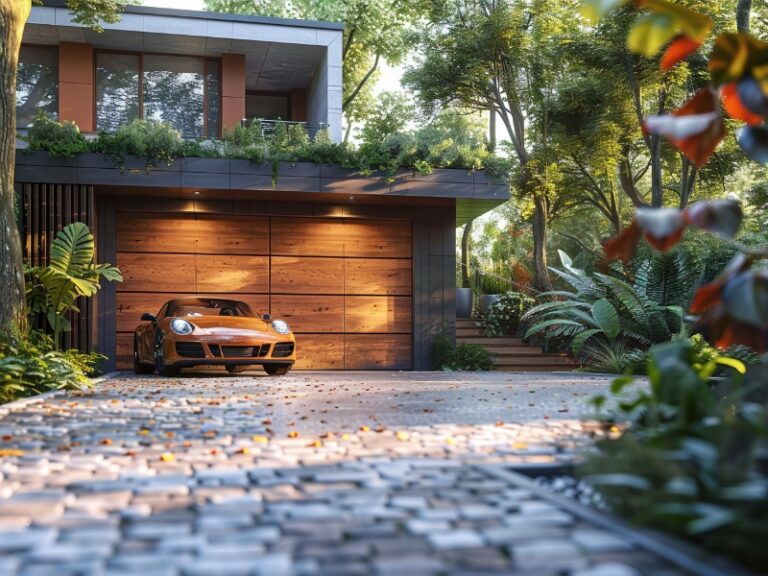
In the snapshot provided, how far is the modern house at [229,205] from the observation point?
14008 millimetres

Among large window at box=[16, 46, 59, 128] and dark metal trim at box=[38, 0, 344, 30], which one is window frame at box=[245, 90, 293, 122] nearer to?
dark metal trim at box=[38, 0, 344, 30]

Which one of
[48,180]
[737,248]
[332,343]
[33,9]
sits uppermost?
[33,9]

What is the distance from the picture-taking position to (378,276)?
16094mm

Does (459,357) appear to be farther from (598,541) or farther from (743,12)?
(598,541)

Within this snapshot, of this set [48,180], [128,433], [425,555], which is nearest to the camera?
[425,555]

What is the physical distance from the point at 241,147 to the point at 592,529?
12.2 m

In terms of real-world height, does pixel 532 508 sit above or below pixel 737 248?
below

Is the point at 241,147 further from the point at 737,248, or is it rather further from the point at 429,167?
the point at 737,248

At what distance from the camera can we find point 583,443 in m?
4.93

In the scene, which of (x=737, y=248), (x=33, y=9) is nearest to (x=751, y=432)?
(x=737, y=248)

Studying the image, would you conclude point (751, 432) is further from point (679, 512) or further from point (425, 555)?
point (425, 555)

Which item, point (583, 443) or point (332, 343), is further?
point (332, 343)

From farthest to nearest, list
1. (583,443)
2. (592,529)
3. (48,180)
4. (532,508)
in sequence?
(48,180) → (583,443) → (532,508) → (592,529)

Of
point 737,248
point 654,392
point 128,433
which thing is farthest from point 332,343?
point 654,392
